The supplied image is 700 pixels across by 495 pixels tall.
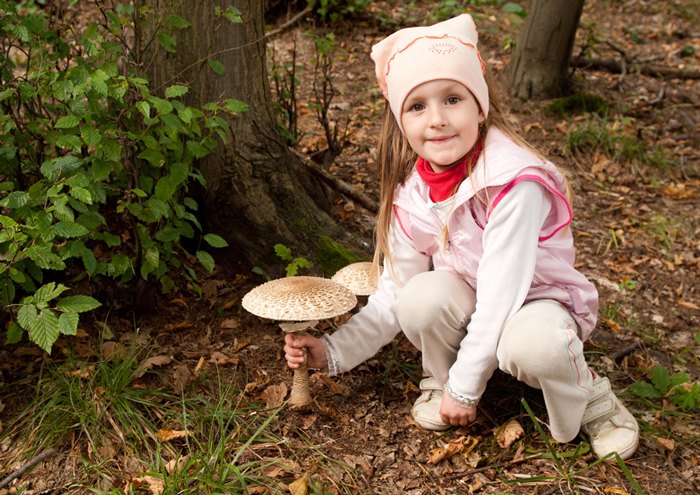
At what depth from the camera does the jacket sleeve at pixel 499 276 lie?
8.39 feet

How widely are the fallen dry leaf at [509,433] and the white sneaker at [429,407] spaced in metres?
0.23

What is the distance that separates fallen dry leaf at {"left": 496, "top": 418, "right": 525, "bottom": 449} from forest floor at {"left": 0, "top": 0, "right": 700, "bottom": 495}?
0.03 m

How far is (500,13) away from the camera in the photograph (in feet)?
27.8

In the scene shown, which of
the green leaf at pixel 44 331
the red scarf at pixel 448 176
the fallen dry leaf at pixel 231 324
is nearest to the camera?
the green leaf at pixel 44 331

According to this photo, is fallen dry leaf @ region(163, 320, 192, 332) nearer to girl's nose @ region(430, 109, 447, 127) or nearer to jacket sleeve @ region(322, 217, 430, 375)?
jacket sleeve @ region(322, 217, 430, 375)

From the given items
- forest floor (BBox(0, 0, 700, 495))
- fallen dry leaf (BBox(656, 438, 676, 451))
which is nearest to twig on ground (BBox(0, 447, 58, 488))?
forest floor (BBox(0, 0, 700, 495))

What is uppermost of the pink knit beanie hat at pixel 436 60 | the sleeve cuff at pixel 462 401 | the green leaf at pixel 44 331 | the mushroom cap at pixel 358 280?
the pink knit beanie hat at pixel 436 60

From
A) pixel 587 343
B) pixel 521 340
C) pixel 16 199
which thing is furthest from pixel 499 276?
pixel 16 199

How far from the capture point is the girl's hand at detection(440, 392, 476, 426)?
2709 millimetres

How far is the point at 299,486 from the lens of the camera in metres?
2.55

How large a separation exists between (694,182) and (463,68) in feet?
12.9

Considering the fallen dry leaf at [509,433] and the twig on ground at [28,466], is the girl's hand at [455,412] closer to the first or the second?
the fallen dry leaf at [509,433]

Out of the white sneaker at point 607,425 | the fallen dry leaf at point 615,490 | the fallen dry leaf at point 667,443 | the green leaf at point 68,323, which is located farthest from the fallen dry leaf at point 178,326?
the fallen dry leaf at point 667,443

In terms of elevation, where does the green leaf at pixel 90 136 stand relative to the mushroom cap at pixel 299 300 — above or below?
above
